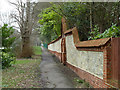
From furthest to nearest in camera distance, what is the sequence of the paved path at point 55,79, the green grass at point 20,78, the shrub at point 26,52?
the shrub at point 26,52 → the paved path at point 55,79 → the green grass at point 20,78

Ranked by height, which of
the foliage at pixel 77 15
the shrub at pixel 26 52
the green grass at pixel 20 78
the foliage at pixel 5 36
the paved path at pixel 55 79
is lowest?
the paved path at pixel 55 79

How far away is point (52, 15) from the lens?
19.5 metres

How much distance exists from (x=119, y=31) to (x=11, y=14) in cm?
1767

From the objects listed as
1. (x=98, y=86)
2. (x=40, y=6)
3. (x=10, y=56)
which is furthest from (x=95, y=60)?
(x=40, y=6)

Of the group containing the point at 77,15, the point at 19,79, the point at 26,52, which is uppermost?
the point at 77,15

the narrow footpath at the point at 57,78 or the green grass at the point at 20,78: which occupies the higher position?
the green grass at the point at 20,78

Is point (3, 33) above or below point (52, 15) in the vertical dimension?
below

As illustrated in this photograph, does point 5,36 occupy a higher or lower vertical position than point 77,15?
lower

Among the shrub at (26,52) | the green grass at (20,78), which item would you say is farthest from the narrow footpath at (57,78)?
the shrub at (26,52)

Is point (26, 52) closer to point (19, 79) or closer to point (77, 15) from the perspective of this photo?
point (77, 15)

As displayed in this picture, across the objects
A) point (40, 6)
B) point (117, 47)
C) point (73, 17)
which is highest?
point (40, 6)

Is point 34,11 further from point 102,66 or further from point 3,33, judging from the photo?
point 102,66

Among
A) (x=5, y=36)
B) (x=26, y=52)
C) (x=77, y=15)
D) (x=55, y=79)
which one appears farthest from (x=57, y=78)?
(x=26, y=52)

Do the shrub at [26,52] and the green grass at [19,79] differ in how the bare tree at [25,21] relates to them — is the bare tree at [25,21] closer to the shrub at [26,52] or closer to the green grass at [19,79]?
the shrub at [26,52]
